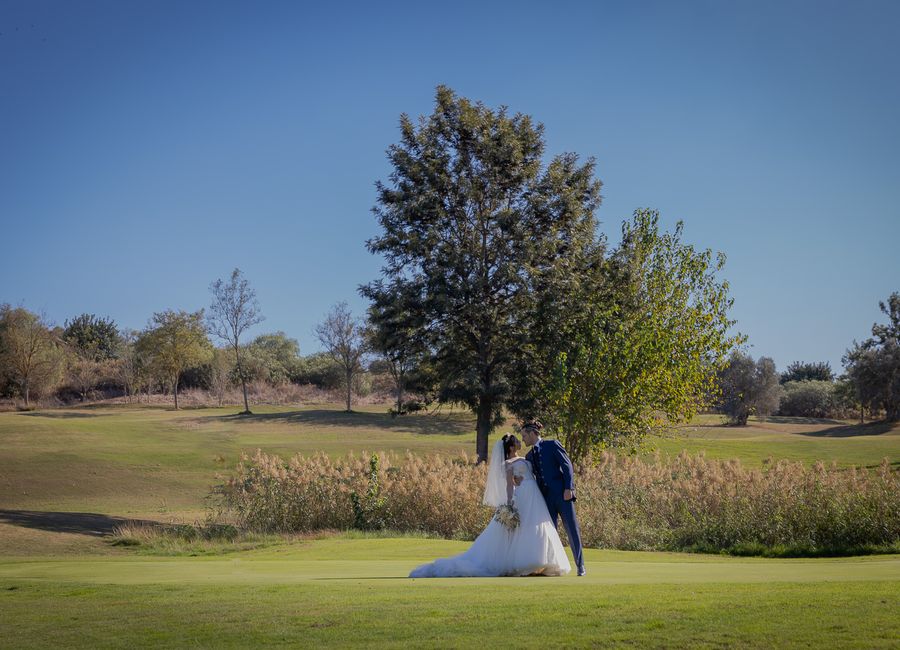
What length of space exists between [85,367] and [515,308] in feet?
182

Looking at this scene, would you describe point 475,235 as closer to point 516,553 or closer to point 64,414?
point 516,553

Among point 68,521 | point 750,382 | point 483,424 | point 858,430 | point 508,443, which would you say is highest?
point 750,382

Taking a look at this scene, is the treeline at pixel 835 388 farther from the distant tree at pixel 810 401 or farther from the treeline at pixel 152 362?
the treeline at pixel 152 362

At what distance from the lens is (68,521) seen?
25.8 meters

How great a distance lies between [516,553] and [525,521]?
48cm

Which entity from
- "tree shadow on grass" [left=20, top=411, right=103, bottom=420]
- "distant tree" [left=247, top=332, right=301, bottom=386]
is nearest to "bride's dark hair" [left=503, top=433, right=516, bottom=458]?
"tree shadow on grass" [left=20, top=411, right=103, bottom=420]

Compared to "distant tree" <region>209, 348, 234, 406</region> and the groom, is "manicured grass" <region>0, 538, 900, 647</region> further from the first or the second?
"distant tree" <region>209, 348, 234, 406</region>

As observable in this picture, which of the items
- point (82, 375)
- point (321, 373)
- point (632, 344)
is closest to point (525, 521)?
point (632, 344)

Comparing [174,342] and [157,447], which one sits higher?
[174,342]

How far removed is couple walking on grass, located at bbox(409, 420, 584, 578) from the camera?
1273 centimetres

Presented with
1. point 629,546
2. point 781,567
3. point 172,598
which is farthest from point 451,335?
point 172,598

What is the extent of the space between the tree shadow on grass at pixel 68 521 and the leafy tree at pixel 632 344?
14016mm

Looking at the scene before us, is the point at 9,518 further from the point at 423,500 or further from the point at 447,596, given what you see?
the point at 447,596

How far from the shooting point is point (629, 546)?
19.7 m
